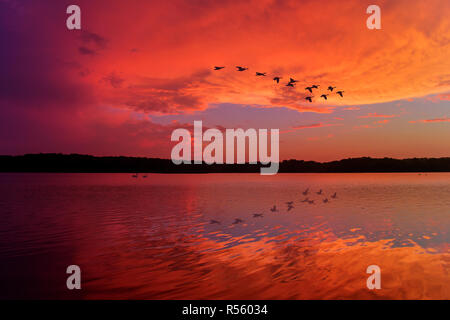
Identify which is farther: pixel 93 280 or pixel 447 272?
pixel 447 272

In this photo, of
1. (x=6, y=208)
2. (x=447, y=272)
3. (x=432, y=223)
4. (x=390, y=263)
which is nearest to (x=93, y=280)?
(x=390, y=263)

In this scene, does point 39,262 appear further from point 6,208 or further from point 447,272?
point 6,208

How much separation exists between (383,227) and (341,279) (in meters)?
14.3

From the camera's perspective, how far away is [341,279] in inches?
498

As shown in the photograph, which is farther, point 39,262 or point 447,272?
point 39,262

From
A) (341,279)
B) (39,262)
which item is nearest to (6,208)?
(39,262)
